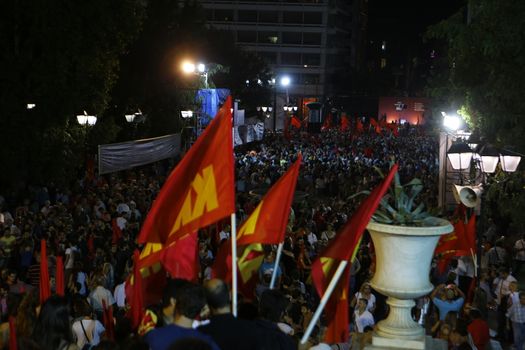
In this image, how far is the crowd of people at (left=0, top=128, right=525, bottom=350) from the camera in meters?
5.32

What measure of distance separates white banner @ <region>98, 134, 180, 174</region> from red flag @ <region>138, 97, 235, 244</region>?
659 inches

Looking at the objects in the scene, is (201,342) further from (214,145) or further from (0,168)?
(0,168)

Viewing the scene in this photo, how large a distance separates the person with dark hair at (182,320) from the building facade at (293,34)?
91.9 m

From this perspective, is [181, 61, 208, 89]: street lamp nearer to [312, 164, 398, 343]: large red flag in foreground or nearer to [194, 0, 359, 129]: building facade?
[312, 164, 398, 343]: large red flag in foreground

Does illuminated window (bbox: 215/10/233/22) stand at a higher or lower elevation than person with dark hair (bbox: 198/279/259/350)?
higher

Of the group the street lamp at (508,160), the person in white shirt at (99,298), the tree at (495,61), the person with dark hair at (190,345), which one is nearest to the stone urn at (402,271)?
the person with dark hair at (190,345)

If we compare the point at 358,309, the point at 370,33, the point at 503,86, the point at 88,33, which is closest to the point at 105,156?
the point at 88,33

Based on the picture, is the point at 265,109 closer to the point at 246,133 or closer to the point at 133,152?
the point at 246,133

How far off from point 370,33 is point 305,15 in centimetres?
4290

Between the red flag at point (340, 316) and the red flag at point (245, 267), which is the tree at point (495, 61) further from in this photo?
the red flag at point (340, 316)

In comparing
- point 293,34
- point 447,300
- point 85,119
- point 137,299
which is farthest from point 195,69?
point 293,34

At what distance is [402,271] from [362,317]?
4630 mm

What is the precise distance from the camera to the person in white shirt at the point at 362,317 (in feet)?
35.5

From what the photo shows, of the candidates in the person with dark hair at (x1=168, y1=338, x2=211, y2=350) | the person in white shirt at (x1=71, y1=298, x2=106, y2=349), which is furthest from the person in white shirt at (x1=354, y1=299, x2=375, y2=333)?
the person with dark hair at (x1=168, y1=338, x2=211, y2=350)
